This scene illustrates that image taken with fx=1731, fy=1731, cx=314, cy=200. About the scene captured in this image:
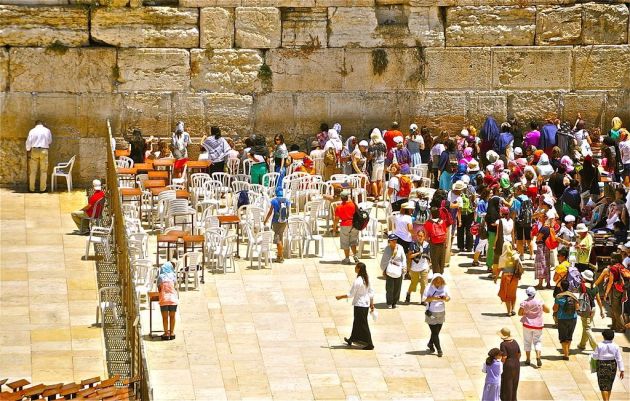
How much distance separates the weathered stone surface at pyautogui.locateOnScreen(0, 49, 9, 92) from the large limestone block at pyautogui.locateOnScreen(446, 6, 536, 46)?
804cm

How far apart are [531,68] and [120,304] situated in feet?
36.9

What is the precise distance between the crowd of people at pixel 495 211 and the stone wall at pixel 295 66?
22.9 inches

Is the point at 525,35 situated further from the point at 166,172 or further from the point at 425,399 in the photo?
the point at 425,399

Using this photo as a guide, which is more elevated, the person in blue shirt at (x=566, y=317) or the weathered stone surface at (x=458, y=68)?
the weathered stone surface at (x=458, y=68)

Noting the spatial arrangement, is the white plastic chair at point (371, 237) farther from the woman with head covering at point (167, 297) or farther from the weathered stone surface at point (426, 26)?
the weathered stone surface at point (426, 26)

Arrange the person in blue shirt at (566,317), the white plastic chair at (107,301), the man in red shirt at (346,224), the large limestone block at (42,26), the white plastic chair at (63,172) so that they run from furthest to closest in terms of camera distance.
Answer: the large limestone block at (42,26)
the white plastic chair at (63,172)
the man in red shirt at (346,224)
the white plastic chair at (107,301)
the person in blue shirt at (566,317)

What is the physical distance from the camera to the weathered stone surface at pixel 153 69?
31.4 meters

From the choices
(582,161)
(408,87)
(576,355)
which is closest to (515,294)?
(576,355)

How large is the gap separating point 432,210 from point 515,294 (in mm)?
2177

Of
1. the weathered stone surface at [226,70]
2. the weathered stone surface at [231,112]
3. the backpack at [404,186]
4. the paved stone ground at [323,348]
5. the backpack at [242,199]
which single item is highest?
the weathered stone surface at [226,70]

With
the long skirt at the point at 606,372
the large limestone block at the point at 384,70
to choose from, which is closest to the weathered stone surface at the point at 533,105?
the large limestone block at the point at 384,70

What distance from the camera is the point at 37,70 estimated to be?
31.1 m

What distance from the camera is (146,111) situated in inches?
1243

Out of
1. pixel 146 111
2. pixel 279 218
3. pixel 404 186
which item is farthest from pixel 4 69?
pixel 404 186
